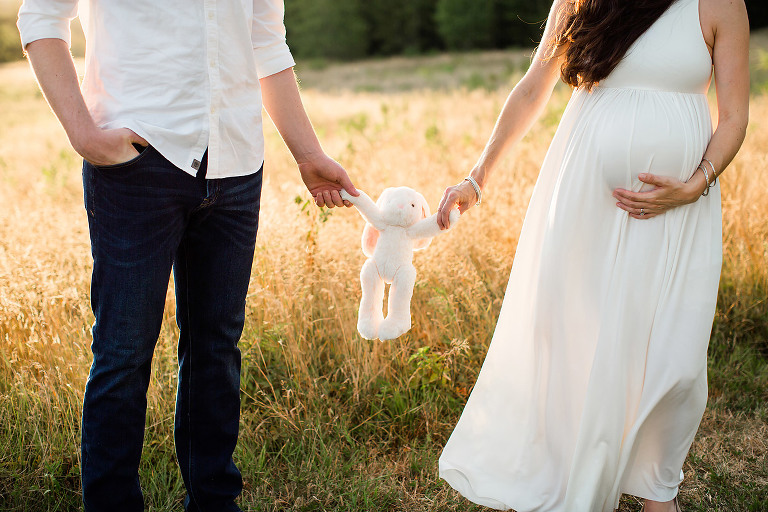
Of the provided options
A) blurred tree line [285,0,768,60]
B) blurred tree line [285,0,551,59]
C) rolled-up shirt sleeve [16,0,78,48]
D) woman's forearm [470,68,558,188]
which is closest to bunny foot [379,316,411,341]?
woman's forearm [470,68,558,188]

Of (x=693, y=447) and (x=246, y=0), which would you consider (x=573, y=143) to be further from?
(x=693, y=447)

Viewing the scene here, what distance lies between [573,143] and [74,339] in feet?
7.85

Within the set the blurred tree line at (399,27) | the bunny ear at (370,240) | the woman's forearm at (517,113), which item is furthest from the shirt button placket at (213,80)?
the blurred tree line at (399,27)

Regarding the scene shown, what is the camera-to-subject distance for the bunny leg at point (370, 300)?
2.33 metres

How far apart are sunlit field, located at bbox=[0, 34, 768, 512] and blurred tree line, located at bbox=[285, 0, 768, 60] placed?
4337 centimetres

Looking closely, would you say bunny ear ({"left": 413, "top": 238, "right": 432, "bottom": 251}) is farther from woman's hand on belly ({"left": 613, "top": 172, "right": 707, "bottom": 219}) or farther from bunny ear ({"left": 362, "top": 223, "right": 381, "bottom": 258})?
woman's hand on belly ({"left": 613, "top": 172, "right": 707, "bottom": 219})

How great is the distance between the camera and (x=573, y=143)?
2.28 metres

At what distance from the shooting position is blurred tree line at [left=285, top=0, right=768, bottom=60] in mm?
45656

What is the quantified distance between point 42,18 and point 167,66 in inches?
13.1

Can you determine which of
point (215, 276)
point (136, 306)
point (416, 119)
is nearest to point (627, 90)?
point (215, 276)

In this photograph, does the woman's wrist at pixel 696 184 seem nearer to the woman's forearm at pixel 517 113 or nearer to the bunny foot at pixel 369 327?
the woman's forearm at pixel 517 113

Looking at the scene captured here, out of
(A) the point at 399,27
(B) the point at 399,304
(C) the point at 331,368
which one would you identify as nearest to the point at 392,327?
(B) the point at 399,304

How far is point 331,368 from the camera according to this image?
10.7ft

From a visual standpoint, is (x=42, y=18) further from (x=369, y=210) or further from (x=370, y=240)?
(x=370, y=240)
